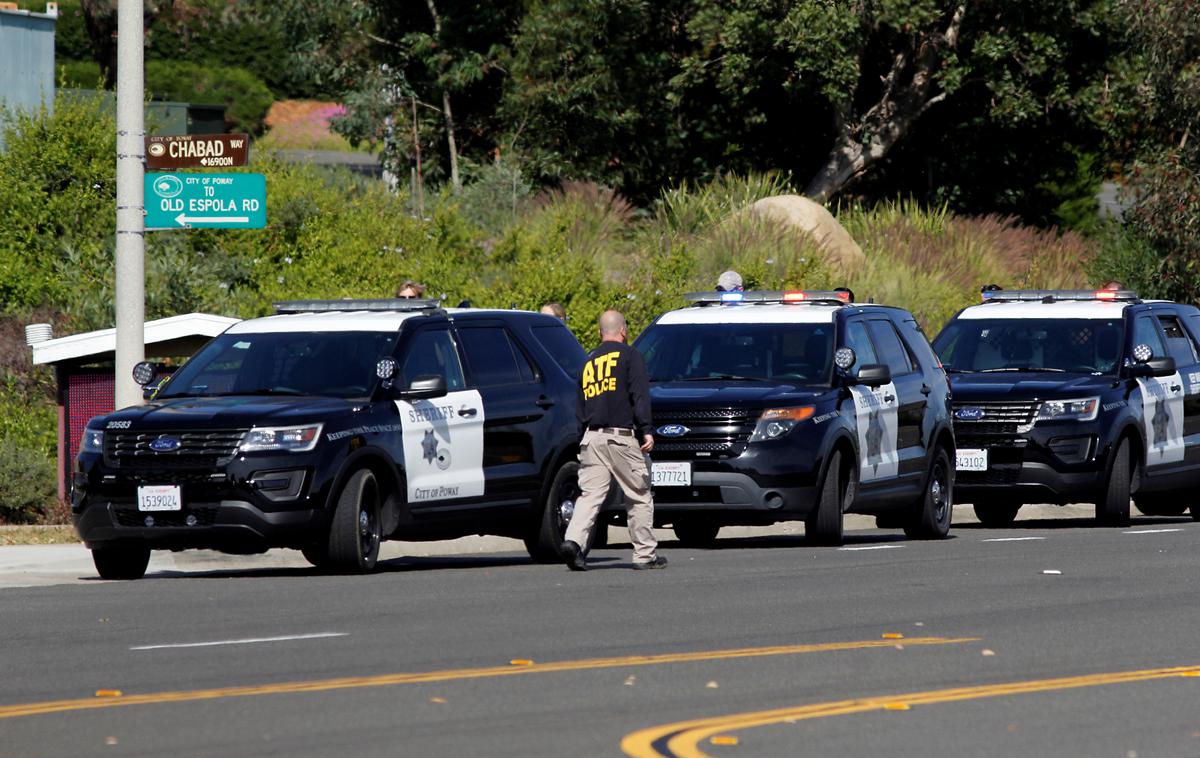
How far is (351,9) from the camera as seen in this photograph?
45531 mm

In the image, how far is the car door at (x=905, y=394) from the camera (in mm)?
18297

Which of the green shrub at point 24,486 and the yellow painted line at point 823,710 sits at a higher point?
the yellow painted line at point 823,710

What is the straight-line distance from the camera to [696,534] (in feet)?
63.7

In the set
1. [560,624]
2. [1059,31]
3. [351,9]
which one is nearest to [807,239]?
[1059,31]

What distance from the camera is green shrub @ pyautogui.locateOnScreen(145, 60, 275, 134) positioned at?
227ft

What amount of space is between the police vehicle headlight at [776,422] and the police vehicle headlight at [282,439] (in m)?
3.92

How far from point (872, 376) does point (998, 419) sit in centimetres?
286

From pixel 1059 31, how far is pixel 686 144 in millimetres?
7984

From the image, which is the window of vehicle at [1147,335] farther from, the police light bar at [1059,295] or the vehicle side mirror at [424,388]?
the vehicle side mirror at [424,388]

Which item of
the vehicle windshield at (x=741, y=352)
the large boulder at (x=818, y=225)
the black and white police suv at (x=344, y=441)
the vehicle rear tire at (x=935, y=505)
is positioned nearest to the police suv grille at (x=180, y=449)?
the black and white police suv at (x=344, y=441)

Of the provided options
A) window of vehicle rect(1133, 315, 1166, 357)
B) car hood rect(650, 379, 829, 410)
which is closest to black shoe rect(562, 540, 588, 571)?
car hood rect(650, 379, 829, 410)

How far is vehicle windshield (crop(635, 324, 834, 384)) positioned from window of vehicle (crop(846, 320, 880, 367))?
0.83 ft

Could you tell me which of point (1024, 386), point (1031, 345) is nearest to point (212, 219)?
point (1024, 386)

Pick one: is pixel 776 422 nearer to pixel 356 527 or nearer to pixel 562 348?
pixel 562 348
